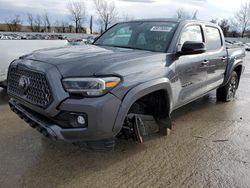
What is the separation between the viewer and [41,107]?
3021mm

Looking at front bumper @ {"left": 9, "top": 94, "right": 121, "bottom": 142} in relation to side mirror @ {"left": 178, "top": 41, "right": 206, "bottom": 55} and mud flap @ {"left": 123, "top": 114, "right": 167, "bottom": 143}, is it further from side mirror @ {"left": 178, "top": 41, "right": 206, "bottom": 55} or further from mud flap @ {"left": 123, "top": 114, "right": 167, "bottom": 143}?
side mirror @ {"left": 178, "top": 41, "right": 206, "bottom": 55}

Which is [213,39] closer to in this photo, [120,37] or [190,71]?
[190,71]

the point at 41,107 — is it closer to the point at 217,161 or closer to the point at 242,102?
the point at 217,161

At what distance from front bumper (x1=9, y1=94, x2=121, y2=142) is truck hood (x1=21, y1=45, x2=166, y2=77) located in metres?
0.30

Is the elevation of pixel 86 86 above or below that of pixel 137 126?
above

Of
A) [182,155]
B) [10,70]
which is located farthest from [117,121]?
[10,70]

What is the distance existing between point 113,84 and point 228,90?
14.3ft

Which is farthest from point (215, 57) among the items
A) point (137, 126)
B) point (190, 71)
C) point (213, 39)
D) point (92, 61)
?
point (92, 61)

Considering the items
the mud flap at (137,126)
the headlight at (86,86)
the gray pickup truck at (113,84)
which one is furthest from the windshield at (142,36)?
the headlight at (86,86)

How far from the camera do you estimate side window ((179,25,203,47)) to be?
14.1ft

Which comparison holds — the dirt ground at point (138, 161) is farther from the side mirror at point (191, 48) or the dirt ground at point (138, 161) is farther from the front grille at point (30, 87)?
the side mirror at point (191, 48)

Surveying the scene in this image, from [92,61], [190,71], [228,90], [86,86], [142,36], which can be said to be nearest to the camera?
[86,86]

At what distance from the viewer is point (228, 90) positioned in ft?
21.3

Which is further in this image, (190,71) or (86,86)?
(190,71)
